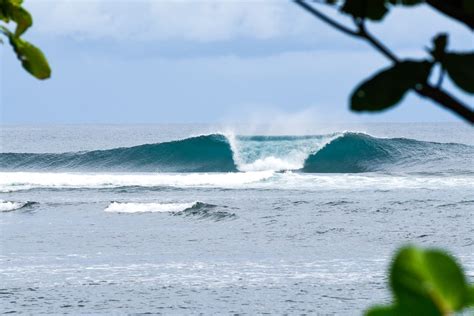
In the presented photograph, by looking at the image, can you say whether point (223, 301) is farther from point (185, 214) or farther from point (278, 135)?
point (278, 135)

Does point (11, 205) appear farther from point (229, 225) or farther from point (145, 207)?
point (229, 225)

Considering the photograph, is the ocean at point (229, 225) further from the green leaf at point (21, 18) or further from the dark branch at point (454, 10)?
the dark branch at point (454, 10)

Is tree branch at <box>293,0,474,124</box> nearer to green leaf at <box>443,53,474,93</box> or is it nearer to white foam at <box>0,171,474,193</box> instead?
green leaf at <box>443,53,474,93</box>

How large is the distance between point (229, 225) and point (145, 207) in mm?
3488

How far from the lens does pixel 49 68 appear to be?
3.14ft

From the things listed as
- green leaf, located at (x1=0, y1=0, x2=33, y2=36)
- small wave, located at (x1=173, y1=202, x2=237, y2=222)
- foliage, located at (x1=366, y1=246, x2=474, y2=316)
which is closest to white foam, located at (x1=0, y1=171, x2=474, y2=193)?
small wave, located at (x1=173, y1=202, x2=237, y2=222)

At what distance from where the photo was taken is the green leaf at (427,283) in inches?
16.3

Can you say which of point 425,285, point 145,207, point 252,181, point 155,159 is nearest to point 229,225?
point 145,207

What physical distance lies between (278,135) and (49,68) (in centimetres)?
3730

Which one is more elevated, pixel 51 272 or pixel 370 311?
pixel 370 311

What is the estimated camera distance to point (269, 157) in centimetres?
3428

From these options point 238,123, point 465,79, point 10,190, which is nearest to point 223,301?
point 465,79

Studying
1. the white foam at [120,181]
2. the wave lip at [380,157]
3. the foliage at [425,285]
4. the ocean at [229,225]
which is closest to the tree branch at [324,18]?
the foliage at [425,285]

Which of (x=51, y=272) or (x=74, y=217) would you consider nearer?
(x=51, y=272)
